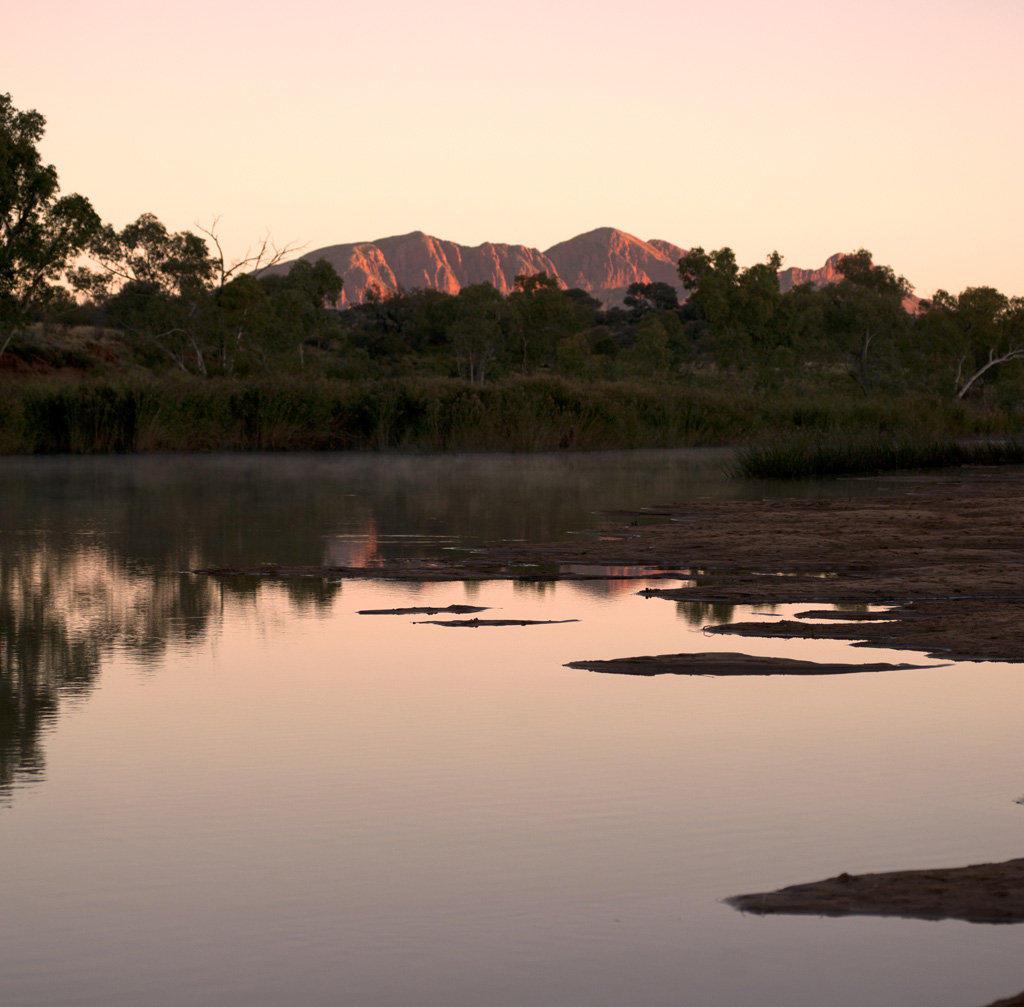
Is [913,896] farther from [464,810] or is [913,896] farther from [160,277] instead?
[160,277]

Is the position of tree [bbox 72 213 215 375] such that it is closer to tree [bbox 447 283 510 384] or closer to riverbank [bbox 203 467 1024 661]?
tree [bbox 447 283 510 384]

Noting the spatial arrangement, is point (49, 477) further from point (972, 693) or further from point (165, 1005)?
point (165, 1005)

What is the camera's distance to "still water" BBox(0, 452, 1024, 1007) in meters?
2.68

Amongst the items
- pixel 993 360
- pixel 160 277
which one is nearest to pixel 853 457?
pixel 160 277

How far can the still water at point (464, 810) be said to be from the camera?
268 centimetres

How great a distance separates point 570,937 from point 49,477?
70.3ft

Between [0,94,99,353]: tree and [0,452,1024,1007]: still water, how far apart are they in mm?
32911

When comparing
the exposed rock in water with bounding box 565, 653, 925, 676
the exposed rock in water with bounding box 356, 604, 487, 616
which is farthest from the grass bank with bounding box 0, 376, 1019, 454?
the exposed rock in water with bounding box 565, 653, 925, 676

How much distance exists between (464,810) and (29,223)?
38117mm

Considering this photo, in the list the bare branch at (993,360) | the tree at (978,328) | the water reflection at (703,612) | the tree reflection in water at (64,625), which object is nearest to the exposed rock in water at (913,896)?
the tree reflection in water at (64,625)

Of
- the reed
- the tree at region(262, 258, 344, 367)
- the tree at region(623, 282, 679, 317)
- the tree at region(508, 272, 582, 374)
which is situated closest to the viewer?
the reed

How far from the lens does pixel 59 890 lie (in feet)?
10.3

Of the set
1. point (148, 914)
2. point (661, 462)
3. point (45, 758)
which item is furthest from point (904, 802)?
point (661, 462)

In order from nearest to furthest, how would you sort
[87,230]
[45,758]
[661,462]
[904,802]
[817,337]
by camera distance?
[904,802] → [45,758] → [661,462] → [87,230] → [817,337]
